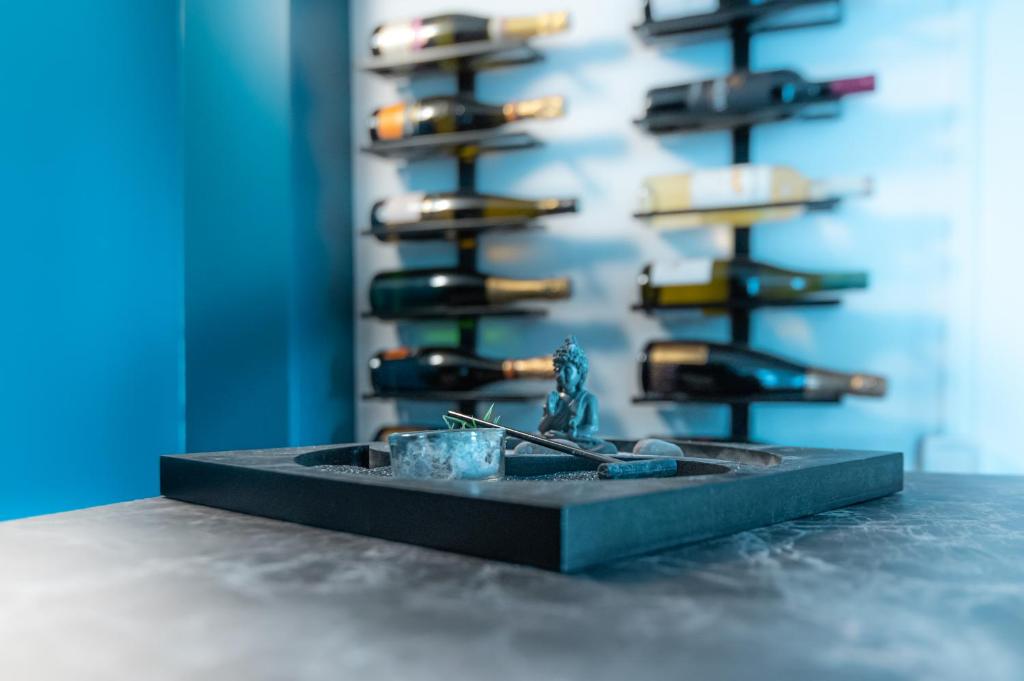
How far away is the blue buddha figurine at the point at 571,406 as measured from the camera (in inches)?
35.6

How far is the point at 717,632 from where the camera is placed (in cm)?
41

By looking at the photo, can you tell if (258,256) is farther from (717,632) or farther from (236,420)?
(717,632)

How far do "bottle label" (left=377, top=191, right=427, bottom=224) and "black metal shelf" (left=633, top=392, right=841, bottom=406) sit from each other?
0.67 metres

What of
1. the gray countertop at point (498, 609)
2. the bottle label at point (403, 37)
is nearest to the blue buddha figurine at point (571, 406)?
the gray countertop at point (498, 609)

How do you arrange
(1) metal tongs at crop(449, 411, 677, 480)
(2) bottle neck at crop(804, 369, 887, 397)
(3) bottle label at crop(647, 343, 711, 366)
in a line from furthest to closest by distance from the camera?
(3) bottle label at crop(647, 343, 711, 366) < (2) bottle neck at crop(804, 369, 887, 397) < (1) metal tongs at crop(449, 411, 677, 480)

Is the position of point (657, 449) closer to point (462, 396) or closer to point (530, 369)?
point (530, 369)

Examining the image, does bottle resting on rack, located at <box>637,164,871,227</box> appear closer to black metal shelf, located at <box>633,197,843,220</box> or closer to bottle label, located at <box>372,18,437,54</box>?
black metal shelf, located at <box>633,197,843,220</box>

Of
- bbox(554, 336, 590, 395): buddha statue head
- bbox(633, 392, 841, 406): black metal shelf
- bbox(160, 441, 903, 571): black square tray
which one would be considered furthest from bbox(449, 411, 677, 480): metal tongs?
bbox(633, 392, 841, 406): black metal shelf

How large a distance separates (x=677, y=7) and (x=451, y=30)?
0.51 m

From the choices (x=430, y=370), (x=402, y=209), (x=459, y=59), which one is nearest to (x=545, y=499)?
(x=430, y=370)

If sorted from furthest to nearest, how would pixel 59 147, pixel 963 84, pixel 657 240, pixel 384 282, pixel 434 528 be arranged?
1. pixel 384 282
2. pixel 657 240
3. pixel 59 147
4. pixel 963 84
5. pixel 434 528

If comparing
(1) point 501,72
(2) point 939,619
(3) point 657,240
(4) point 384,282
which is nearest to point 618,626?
(2) point 939,619

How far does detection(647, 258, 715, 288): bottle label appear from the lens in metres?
1.65

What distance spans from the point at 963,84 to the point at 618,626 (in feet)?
5.02
